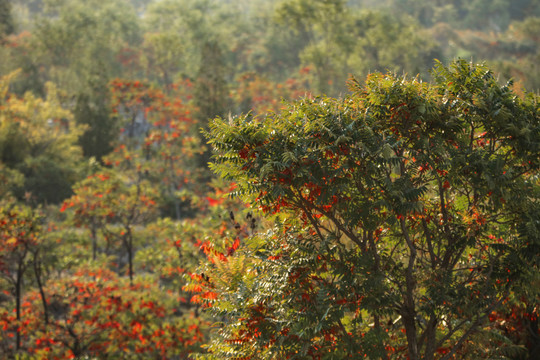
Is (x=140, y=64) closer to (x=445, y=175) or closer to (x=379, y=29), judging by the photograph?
(x=379, y=29)

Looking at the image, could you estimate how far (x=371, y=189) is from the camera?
20.3 ft

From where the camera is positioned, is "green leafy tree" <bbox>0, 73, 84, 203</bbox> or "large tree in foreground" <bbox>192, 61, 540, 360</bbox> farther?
"green leafy tree" <bbox>0, 73, 84, 203</bbox>

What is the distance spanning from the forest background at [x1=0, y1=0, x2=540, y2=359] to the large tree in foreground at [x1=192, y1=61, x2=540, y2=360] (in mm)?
468

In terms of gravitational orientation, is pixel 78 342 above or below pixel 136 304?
below

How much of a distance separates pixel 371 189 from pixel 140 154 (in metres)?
20.6

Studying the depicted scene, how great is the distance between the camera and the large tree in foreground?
5.92m

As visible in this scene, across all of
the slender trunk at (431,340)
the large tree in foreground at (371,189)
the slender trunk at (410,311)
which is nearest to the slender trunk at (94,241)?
the large tree in foreground at (371,189)

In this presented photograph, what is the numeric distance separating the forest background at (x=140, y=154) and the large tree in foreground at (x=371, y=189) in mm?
468

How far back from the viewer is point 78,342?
38.7 ft

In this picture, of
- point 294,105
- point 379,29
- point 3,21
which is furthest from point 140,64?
point 294,105

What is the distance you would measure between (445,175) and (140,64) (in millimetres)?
42572

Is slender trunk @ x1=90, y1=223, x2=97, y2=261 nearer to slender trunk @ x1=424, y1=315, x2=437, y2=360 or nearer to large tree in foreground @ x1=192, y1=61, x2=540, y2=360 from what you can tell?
large tree in foreground @ x1=192, y1=61, x2=540, y2=360

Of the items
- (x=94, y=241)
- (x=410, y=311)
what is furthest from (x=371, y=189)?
(x=94, y=241)

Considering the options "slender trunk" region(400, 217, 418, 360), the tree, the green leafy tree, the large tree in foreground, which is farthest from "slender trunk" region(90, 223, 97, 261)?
the tree
